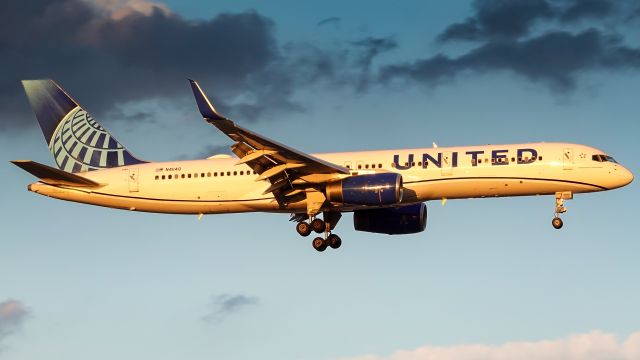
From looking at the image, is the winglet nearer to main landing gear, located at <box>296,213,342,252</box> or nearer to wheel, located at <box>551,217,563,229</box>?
main landing gear, located at <box>296,213,342,252</box>

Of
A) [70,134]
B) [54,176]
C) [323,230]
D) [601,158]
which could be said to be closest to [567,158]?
[601,158]

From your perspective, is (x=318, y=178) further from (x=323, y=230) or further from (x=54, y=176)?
(x=54, y=176)

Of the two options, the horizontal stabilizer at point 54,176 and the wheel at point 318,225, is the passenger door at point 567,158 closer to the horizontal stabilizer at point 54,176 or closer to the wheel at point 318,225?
the wheel at point 318,225

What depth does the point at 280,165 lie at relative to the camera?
64750 mm

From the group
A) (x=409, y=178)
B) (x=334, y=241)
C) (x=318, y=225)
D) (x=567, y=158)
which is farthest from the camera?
(x=334, y=241)

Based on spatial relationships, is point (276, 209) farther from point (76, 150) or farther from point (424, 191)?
point (76, 150)

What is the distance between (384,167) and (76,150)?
18.8 m

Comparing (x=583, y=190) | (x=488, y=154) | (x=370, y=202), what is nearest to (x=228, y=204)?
(x=370, y=202)

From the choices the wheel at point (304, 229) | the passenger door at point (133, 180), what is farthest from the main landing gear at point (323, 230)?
the passenger door at point (133, 180)

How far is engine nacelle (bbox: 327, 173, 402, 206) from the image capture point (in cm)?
6288

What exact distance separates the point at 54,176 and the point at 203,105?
14195 millimetres

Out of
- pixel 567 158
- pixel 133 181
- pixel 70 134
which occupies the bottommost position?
pixel 133 181

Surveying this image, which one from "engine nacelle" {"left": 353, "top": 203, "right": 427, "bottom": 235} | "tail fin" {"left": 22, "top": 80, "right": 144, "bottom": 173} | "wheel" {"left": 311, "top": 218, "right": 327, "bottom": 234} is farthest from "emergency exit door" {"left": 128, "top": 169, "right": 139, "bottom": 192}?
"engine nacelle" {"left": 353, "top": 203, "right": 427, "bottom": 235}

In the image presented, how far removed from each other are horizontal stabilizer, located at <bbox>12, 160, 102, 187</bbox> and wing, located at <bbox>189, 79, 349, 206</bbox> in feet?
34.2
